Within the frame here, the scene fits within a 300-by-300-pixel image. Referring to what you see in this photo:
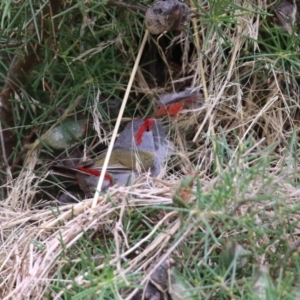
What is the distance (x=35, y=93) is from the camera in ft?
5.57

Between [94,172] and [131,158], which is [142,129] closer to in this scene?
[131,158]

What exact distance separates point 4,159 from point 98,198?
49 centimetres

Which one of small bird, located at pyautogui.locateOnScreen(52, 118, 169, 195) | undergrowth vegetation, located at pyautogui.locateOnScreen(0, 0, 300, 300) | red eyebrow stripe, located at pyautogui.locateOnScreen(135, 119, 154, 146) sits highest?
undergrowth vegetation, located at pyautogui.locateOnScreen(0, 0, 300, 300)

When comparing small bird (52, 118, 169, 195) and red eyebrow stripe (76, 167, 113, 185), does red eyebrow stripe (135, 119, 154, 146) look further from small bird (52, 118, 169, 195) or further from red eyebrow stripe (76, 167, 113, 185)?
red eyebrow stripe (76, 167, 113, 185)

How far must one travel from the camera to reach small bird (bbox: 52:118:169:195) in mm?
1531

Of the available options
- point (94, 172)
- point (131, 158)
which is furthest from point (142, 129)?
point (94, 172)

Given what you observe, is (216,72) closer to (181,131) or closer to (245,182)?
(181,131)

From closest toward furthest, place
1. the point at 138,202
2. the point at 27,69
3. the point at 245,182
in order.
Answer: the point at 245,182, the point at 138,202, the point at 27,69

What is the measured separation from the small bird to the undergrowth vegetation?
0.11ft

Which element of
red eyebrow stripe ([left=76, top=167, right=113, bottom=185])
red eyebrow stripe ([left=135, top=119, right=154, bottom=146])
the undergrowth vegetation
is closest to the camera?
the undergrowth vegetation

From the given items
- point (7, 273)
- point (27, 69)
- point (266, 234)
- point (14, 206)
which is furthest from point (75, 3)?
point (266, 234)

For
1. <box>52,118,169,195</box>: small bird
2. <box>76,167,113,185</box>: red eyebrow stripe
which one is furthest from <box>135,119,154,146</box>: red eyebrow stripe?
<box>76,167,113,185</box>: red eyebrow stripe

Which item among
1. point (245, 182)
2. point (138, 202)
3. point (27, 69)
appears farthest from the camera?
point (27, 69)

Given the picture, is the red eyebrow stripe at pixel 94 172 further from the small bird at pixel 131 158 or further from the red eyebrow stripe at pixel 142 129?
the red eyebrow stripe at pixel 142 129
